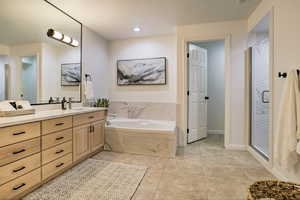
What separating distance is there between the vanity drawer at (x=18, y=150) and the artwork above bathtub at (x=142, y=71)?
2460 mm

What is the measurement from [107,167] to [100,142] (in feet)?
2.19

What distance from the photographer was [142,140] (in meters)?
2.85

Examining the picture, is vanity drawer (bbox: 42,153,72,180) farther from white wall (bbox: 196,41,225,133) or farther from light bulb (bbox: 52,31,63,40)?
white wall (bbox: 196,41,225,133)

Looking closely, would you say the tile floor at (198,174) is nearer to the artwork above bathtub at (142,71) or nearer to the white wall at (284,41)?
the white wall at (284,41)

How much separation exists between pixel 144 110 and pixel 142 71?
90 cm

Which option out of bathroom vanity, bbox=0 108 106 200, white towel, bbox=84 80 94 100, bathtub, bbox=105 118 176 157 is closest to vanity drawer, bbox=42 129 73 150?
bathroom vanity, bbox=0 108 106 200

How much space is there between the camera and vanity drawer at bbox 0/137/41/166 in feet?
4.58

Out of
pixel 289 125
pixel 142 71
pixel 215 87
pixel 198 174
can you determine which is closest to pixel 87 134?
pixel 198 174

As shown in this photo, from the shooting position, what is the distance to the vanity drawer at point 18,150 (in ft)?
4.58

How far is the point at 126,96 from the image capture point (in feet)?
13.0

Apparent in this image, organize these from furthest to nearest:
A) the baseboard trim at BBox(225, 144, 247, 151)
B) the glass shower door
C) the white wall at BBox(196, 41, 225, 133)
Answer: the white wall at BBox(196, 41, 225, 133) → the baseboard trim at BBox(225, 144, 247, 151) → the glass shower door

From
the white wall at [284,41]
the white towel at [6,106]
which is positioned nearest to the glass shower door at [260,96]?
the white wall at [284,41]

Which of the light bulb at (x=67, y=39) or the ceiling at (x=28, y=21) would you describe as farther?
the light bulb at (x=67, y=39)

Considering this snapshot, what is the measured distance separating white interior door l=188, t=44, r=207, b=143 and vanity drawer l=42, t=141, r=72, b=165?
2.30 meters
